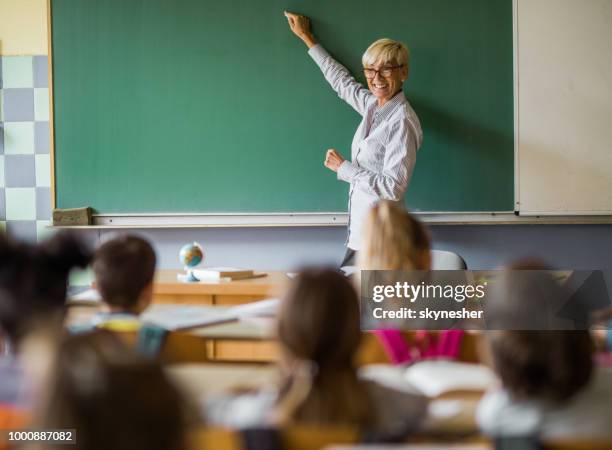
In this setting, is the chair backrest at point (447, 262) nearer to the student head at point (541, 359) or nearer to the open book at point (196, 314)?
the open book at point (196, 314)

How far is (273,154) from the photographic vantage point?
384 centimetres

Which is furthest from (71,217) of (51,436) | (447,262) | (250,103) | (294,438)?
(51,436)

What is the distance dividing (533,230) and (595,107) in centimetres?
70

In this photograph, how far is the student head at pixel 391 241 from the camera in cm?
185

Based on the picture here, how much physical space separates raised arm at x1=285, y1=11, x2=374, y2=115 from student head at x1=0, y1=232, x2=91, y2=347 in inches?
89.3

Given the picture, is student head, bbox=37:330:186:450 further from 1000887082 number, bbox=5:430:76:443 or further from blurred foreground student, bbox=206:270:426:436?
blurred foreground student, bbox=206:270:426:436

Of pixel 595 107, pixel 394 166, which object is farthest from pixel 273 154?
pixel 595 107

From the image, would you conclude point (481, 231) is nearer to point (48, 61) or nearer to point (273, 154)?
point (273, 154)

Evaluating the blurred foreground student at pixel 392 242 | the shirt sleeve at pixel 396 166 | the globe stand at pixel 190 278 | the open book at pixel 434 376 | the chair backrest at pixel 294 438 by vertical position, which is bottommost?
the open book at pixel 434 376

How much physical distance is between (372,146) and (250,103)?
30.1 inches

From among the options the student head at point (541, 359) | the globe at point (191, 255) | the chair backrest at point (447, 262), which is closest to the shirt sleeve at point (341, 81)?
the chair backrest at point (447, 262)

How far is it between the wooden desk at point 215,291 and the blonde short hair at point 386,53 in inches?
49.1

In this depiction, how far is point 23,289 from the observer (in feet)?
4.69

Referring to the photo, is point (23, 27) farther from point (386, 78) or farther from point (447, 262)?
point (447, 262)
